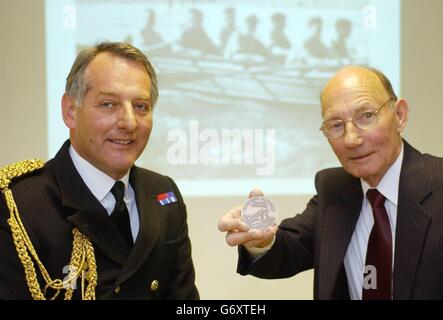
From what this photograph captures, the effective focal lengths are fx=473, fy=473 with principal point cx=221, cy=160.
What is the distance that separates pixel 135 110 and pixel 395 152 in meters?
1.21

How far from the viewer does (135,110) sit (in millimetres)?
2023

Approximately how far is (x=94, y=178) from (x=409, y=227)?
4.50 ft

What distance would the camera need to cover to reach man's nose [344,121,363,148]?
2105 millimetres

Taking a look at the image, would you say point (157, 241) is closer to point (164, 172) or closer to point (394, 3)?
point (164, 172)

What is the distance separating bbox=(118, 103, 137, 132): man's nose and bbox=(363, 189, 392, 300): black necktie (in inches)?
45.5

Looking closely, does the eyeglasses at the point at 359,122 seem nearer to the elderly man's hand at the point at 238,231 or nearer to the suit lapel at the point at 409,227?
the suit lapel at the point at 409,227

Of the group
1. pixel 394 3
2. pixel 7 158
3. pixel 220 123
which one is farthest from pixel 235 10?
pixel 7 158

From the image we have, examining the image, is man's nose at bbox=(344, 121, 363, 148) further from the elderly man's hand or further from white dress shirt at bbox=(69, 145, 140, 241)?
white dress shirt at bbox=(69, 145, 140, 241)

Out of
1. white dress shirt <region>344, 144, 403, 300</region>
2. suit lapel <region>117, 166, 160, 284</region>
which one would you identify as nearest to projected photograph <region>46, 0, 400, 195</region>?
suit lapel <region>117, 166, 160, 284</region>

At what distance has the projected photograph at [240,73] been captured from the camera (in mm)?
3598

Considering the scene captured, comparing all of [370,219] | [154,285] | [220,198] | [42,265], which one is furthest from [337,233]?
[220,198]

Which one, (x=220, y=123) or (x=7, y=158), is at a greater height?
(x=220, y=123)

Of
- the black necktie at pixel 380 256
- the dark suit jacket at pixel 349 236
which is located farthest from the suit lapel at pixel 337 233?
the black necktie at pixel 380 256

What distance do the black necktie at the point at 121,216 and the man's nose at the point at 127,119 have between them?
0.90ft
